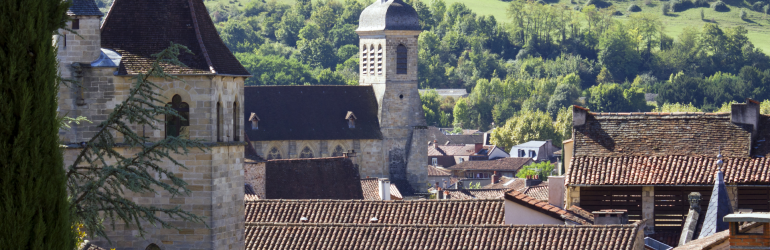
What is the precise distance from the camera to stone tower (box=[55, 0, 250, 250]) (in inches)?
930

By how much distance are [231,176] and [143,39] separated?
3366 millimetres

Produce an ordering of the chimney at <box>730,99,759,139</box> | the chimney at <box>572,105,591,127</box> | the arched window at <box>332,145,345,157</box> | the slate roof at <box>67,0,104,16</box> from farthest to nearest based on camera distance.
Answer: the arched window at <box>332,145,345,157</box>
the chimney at <box>572,105,591,127</box>
the chimney at <box>730,99,759,139</box>
the slate roof at <box>67,0,104,16</box>

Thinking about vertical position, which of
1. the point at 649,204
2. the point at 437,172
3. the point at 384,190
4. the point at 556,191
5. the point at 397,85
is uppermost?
the point at 397,85

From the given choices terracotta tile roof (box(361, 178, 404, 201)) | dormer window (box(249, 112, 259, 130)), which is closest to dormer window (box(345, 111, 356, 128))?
dormer window (box(249, 112, 259, 130))

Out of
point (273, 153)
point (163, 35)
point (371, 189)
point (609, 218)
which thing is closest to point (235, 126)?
point (163, 35)

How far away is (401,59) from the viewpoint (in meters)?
77.2

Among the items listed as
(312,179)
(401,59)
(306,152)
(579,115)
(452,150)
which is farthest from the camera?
(452,150)

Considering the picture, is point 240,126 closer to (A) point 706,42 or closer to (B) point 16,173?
(B) point 16,173

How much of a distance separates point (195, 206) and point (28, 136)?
41.8 ft

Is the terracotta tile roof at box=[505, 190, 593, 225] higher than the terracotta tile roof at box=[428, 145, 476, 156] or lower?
higher

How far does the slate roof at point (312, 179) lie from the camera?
49.8 meters

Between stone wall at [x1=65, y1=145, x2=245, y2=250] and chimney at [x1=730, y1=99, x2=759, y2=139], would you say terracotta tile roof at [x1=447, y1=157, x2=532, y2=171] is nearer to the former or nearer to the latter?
chimney at [x1=730, y1=99, x2=759, y2=139]

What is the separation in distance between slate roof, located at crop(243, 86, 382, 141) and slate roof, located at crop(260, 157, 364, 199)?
20231 mm

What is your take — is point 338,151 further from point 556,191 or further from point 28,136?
point 28,136
